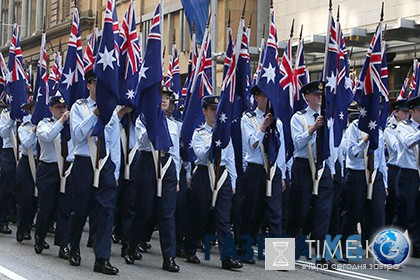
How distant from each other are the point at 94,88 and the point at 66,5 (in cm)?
4257

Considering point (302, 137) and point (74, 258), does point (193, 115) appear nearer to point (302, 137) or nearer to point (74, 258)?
point (302, 137)

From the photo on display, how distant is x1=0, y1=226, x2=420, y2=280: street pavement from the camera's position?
30.9ft

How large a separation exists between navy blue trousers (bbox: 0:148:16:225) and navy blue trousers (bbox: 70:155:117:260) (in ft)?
12.1

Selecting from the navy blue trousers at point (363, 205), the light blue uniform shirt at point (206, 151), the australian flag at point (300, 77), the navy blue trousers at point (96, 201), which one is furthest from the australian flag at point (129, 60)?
the australian flag at point (300, 77)

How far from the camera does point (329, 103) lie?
10.6 meters

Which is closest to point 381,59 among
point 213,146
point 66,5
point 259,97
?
point 259,97

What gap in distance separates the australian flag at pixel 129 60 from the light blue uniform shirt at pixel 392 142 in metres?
3.95

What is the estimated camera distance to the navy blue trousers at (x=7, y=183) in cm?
1329

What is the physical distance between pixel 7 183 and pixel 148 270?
4278 millimetres

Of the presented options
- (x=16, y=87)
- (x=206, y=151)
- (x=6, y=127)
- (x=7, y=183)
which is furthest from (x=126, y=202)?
(x=16, y=87)

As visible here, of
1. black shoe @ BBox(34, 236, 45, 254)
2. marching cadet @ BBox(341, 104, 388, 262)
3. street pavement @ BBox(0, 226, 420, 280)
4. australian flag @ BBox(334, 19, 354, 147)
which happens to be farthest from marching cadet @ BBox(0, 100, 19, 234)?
australian flag @ BBox(334, 19, 354, 147)

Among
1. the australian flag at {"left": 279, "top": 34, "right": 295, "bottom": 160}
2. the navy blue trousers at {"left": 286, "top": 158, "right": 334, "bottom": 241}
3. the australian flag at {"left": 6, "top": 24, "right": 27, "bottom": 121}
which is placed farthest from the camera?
the australian flag at {"left": 6, "top": 24, "right": 27, "bottom": 121}

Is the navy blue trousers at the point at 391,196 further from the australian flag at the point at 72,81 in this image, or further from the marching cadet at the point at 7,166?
the marching cadet at the point at 7,166

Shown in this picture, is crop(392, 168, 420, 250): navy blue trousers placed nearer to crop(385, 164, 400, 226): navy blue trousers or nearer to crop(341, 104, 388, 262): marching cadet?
crop(385, 164, 400, 226): navy blue trousers
